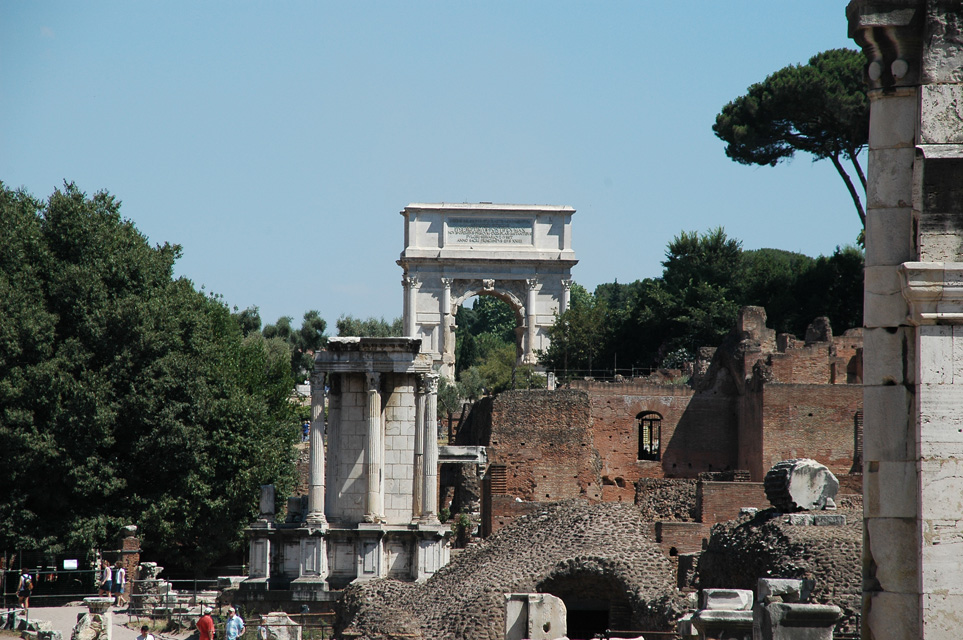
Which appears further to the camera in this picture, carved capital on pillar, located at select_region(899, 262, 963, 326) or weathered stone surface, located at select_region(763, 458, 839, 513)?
weathered stone surface, located at select_region(763, 458, 839, 513)

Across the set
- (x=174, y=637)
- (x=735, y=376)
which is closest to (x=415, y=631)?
(x=174, y=637)

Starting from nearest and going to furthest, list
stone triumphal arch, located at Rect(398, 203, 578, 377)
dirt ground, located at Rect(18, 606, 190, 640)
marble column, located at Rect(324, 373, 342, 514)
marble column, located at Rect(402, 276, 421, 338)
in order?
dirt ground, located at Rect(18, 606, 190, 640)
marble column, located at Rect(324, 373, 342, 514)
stone triumphal arch, located at Rect(398, 203, 578, 377)
marble column, located at Rect(402, 276, 421, 338)

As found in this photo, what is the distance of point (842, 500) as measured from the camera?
2620cm

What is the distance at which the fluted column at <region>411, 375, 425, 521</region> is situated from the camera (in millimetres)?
25562

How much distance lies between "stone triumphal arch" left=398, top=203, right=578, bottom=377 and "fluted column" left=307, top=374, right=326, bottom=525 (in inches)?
1389

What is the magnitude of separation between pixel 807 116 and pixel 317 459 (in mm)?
26727

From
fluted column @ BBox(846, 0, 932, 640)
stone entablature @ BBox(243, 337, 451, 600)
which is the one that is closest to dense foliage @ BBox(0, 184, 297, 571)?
stone entablature @ BBox(243, 337, 451, 600)

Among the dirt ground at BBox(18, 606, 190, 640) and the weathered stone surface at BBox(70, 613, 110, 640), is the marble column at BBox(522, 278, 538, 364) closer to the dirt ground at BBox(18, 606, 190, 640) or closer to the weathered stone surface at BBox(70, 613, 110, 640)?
the dirt ground at BBox(18, 606, 190, 640)

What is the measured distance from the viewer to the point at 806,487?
2091 centimetres

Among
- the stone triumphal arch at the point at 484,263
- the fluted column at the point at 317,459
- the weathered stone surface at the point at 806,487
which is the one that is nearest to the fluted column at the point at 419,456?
the fluted column at the point at 317,459

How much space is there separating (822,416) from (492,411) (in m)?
8.15

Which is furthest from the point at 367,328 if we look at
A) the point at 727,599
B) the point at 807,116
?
the point at 727,599

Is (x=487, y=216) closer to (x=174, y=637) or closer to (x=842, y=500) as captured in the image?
(x=842, y=500)

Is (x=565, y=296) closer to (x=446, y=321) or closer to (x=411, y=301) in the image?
(x=446, y=321)
